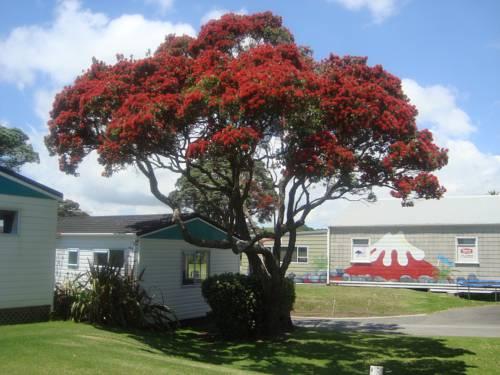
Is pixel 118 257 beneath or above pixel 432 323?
above

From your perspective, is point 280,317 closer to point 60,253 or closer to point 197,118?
point 197,118

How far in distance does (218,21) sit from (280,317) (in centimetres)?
915

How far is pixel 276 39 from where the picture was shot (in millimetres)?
16859

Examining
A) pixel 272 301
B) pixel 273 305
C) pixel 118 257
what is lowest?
pixel 273 305

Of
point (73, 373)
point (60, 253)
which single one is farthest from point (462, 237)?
point (73, 373)

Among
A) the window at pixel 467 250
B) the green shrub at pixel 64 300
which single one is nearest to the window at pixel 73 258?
the green shrub at pixel 64 300

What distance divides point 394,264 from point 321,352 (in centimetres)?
1830

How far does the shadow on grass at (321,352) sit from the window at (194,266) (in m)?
2.98

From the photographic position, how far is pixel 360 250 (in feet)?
109

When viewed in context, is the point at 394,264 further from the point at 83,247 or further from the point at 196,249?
the point at 83,247

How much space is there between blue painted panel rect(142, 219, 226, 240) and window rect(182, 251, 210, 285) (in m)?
0.68

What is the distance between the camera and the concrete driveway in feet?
62.2

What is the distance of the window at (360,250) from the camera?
33125 millimetres

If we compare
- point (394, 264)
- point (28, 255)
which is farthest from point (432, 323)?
point (28, 255)
